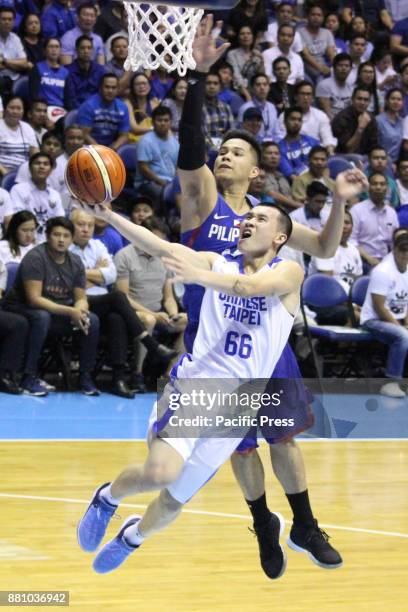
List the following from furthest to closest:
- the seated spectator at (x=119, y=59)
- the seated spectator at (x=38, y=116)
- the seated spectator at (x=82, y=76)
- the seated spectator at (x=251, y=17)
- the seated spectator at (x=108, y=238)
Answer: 1. the seated spectator at (x=251, y=17)
2. the seated spectator at (x=119, y=59)
3. the seated spectator at (x=82, y=76)
4. the seated spectator at (x=38, y=116)
5. the seated spectator at (x=108, y=238)

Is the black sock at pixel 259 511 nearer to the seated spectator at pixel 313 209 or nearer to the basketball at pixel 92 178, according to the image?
the basketball at pixel 92 178

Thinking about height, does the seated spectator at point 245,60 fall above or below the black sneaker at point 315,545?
above

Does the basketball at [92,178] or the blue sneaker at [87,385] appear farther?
the blue sneaker at [87,385]

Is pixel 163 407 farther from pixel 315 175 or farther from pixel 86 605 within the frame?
pixel 315 175

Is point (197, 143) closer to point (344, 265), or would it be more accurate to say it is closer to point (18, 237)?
point (18, 237)

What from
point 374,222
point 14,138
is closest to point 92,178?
point 14,138

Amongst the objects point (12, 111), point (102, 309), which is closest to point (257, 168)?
point (102, 309)

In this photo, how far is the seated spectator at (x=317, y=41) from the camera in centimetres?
1477

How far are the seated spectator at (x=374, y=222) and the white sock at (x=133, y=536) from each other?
7.24 m

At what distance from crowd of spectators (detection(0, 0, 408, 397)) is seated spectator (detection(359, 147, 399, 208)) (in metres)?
0.02

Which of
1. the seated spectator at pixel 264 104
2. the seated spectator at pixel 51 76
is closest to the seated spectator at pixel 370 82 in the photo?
the seated spectator at pixel 264 104

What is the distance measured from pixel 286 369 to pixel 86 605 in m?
1.49

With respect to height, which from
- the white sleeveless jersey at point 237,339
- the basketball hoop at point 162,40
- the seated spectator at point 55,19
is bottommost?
the seated spectator at point 55,19

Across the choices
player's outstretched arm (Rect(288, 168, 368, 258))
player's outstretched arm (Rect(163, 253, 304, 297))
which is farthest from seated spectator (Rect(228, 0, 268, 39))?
player's outstretched arm (Rect(163, 253, 304, 297))
